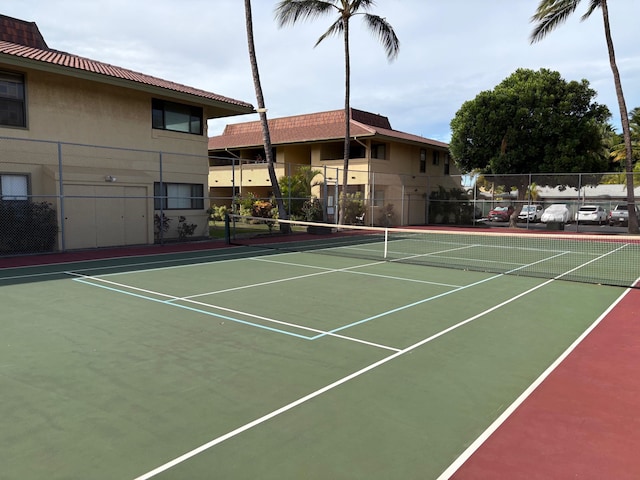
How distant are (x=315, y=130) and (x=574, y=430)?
32142 mm

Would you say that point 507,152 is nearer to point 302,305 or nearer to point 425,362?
point 302,305

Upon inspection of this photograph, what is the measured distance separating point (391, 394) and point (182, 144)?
18383 mm

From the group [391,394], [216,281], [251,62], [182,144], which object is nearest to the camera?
[391,394]

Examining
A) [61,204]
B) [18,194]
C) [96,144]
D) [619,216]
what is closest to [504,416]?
[61,204]

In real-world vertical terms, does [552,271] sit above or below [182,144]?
below

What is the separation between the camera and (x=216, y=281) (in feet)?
37.8

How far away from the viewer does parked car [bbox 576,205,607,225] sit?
103 feet

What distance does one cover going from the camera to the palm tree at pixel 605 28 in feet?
82.7

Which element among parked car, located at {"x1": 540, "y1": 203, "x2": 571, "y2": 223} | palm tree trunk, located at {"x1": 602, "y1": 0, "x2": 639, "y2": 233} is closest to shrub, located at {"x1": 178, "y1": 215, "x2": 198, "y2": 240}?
palm tree trunk, located at {"x1": 602, "y1": 0, "x2": 639, "y2": 233}

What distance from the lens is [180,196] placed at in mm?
21234

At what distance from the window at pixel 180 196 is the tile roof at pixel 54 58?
398 cm

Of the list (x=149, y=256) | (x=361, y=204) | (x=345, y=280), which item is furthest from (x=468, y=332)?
(x=361, y=204)

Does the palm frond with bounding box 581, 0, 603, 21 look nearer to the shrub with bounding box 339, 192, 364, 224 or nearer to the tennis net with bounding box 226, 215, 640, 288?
the tennis net with bounding box 226, 215, 640, 288

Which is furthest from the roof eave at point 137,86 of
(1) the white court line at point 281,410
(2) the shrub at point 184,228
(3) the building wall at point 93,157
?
(1) the white court line at point 281,410
